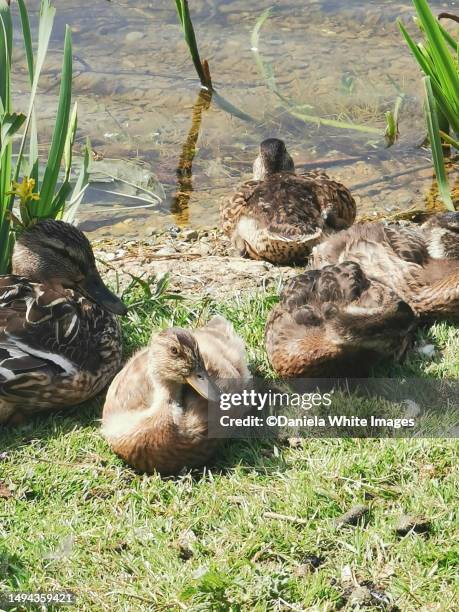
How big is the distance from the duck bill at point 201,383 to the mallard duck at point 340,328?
0.72 meters

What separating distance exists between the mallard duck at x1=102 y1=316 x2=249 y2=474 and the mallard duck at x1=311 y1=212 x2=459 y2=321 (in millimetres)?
1418

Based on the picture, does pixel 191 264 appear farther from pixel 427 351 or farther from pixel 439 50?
pixel 439 50

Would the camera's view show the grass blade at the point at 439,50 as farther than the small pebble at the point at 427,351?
Yes

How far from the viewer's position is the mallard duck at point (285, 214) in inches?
268

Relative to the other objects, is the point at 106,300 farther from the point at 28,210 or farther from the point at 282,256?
the point at 282,256

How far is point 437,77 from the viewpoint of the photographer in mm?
6316

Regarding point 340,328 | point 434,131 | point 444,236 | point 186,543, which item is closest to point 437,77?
point 434,131

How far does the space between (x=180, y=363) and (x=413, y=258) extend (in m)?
1.90

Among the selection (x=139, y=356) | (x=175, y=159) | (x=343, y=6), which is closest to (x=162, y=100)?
(x=175, y=159)

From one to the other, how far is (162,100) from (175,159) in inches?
47.4

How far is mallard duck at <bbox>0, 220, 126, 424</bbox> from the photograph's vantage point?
15.8 ft

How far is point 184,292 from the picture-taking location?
19.7 feet

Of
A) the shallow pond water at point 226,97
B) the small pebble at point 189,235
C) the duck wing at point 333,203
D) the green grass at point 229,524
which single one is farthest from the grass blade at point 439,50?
the green grass at point 229,524

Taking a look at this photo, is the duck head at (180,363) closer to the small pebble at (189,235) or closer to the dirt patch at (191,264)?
the dirt patch at (191,264)
